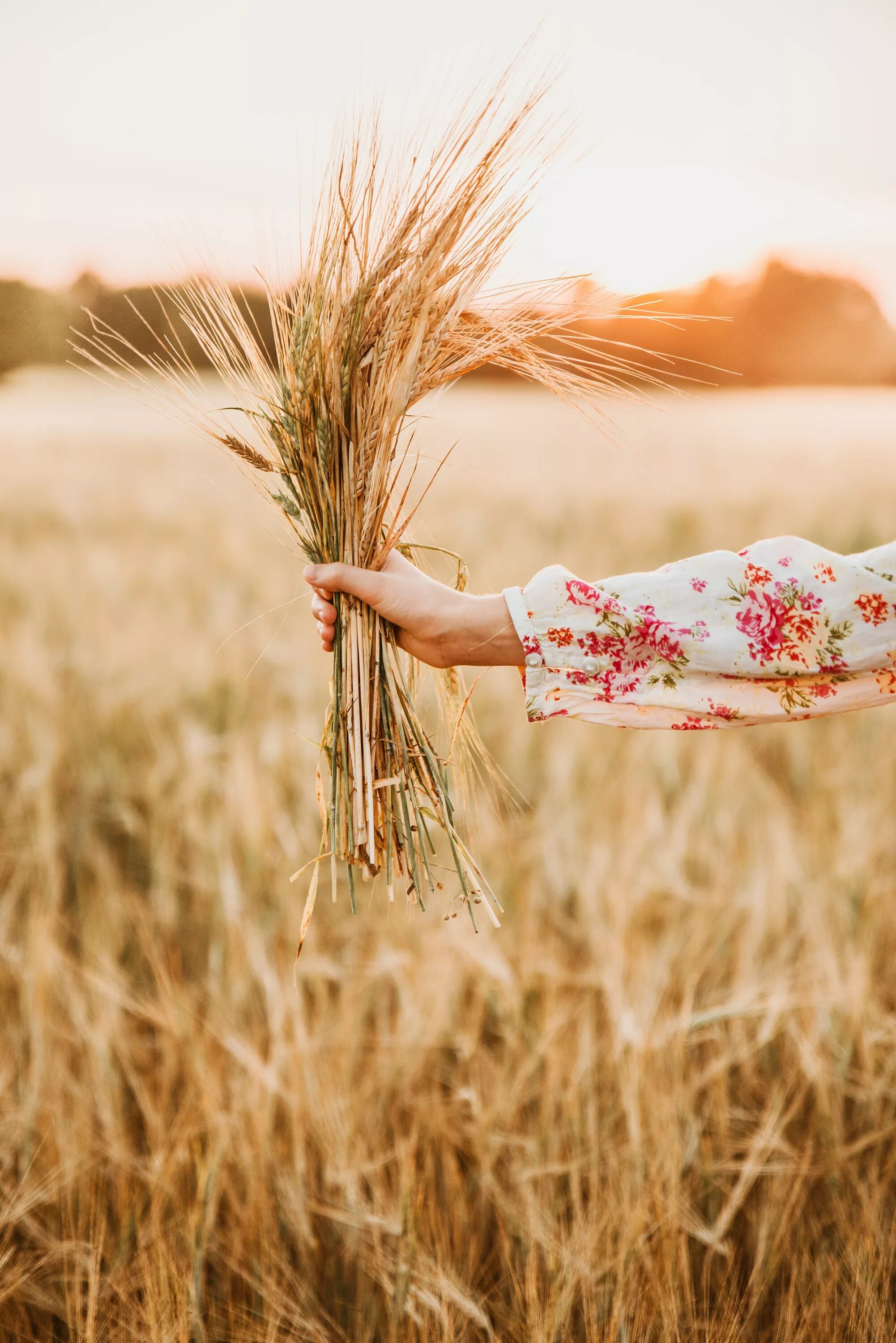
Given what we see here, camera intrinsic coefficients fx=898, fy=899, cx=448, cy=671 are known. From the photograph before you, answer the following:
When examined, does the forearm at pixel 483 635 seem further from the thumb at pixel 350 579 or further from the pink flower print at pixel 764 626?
the pink flower print at pixel 764 626

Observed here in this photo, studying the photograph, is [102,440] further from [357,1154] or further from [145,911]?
[357,1154]

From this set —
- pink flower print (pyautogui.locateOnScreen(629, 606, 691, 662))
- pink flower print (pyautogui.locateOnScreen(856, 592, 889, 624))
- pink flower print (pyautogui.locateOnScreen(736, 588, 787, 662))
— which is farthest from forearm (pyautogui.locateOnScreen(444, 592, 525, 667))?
pink flower print (pyautogui.locateOnScreen(856, 592, 889, 624))

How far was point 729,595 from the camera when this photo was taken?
0.91 meters

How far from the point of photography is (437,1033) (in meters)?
1.56

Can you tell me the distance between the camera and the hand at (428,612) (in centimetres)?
90

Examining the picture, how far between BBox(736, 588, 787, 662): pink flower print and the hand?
0.23 metres

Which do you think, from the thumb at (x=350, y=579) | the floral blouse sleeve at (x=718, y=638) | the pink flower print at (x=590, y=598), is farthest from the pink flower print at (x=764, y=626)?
the thumb at (x=350, y=579)

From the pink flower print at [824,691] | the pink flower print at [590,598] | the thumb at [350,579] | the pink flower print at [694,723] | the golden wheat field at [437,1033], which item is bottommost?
the golden wheat field at [437,1033]

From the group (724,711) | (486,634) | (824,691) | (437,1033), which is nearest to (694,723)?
(724,711)

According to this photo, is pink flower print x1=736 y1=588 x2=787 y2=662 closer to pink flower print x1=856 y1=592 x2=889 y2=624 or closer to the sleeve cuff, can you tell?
pink flower print x1=856 y1=592 x2=889 y2=624

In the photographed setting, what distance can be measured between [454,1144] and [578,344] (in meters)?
1.18

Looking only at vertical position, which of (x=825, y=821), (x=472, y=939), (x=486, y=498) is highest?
(x=486, y=498)

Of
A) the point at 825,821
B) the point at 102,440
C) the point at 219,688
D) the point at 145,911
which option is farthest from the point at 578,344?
the point at 102,440

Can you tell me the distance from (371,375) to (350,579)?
0.20 m
